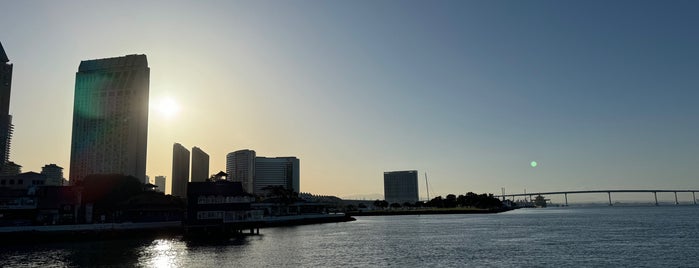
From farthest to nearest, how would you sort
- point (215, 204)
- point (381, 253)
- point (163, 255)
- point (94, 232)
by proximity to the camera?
point (215, 204) < point (94, 232) < point (381, 253) < point (163, 255)

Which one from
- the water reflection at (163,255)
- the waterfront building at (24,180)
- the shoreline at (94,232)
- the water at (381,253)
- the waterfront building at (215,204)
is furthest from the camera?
the waterfront building at (24,180)

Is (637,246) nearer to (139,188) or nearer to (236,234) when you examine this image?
(236,234)

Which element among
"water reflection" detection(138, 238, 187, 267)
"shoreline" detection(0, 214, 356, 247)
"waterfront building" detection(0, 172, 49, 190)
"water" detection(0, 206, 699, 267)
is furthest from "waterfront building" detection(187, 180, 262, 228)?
"waterfront building" detection(0, 172, 49, 190)

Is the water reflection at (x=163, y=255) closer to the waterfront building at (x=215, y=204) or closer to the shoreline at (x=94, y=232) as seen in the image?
the shoreline at (x=94, y=232)

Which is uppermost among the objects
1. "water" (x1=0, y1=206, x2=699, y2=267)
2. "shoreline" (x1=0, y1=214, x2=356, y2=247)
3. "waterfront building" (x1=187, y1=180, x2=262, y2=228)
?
"waterfront building" (x1=187, y1=180, x2=262, y2=228)

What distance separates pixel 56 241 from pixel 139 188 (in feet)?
145

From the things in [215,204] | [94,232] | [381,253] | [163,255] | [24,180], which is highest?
[24,180]

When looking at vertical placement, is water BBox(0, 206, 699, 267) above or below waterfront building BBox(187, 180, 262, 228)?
below

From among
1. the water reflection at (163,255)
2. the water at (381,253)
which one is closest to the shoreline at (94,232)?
the water at (381,253)

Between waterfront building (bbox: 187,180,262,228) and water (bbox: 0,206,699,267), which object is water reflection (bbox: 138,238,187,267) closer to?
water (bbox: 0,206,699,267)

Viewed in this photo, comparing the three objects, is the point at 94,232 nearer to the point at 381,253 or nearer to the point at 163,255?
the point at 163,255

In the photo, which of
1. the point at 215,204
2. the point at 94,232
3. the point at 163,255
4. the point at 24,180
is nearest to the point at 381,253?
the point at 163,255

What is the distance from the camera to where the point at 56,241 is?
77250mm

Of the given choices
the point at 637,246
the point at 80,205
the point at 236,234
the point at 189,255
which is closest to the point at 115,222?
the point at 80,205
